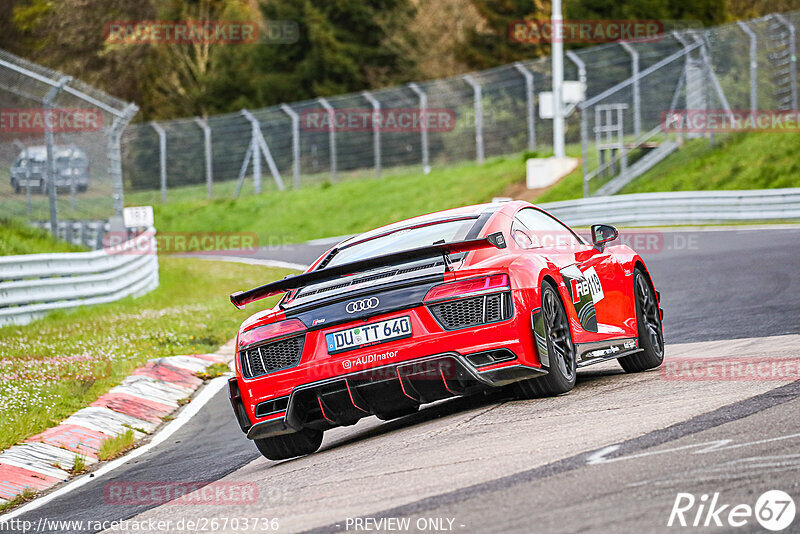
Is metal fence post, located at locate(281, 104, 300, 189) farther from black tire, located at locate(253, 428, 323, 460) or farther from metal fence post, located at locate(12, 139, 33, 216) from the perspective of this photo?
black tire, located at locate(253, 428, 323, 460)

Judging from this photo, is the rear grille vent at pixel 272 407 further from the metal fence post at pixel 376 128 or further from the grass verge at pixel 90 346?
the metal fence post at pixel 376 128

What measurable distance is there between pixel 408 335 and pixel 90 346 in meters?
7.19

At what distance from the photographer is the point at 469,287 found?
22.1ft

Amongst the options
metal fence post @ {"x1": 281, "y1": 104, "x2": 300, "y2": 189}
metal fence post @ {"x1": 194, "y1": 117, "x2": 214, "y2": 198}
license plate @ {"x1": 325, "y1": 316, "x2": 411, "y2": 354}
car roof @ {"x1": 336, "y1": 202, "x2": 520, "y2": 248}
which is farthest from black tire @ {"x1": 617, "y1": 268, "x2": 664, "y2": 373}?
metal fence post @ {"x1": 194, "y1": 117, "x2": 214, "y2": 198}

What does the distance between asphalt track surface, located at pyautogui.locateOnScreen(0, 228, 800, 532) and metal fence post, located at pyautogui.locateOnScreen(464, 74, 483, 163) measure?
26.9 meters

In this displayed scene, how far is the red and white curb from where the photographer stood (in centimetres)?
779

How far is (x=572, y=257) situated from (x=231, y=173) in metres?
35.3

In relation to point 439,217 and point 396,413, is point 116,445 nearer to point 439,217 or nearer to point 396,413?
point 396,413

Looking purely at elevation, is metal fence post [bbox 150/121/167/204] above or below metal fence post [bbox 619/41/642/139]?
below

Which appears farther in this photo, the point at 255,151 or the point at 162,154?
the point at 162,154

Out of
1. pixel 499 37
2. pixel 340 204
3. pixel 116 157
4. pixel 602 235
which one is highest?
pixel 499 37

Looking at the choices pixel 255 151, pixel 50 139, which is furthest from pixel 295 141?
pixel 50 139

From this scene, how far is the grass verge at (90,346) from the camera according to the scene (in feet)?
31.4

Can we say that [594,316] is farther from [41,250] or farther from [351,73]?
[351,73]
